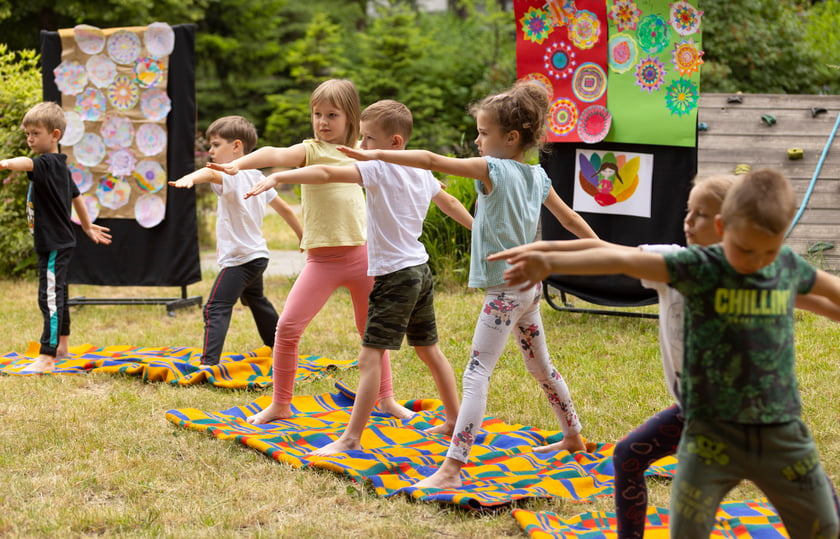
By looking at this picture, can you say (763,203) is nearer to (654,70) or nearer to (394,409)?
(394,409)

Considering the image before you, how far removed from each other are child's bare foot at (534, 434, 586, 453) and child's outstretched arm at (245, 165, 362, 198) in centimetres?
146

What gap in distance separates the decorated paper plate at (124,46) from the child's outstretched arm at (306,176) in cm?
449

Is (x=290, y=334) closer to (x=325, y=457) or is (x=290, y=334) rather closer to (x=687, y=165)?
(x=325, y=457)

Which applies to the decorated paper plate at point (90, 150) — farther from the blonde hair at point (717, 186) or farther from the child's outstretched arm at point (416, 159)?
the blonde hair at point (717, 186)

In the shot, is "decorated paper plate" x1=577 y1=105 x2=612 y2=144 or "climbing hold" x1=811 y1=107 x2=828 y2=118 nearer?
"decorated paper plate" x1=577 y1=105 x2=612 y2=144

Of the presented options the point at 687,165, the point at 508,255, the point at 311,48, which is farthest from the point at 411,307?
the point at 311,48

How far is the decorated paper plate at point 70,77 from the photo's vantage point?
7.21m

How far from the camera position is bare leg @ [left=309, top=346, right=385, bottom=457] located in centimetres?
365

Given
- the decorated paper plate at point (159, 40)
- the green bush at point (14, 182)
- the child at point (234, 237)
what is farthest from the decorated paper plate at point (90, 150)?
the child at point (234, 237)

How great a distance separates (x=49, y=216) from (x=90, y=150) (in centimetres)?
198

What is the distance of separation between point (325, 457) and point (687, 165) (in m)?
3.42

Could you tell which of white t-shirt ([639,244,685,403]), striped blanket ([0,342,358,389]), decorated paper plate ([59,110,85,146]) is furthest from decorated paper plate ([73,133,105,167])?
white t-shirt ([639,244,685,403])

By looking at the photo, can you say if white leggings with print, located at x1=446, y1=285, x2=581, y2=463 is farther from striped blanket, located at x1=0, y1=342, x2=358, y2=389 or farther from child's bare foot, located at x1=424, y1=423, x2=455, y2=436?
A: striped blanket, located at x1=0, y1=342, x2=358, y2=389

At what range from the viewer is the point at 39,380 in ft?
16.6
